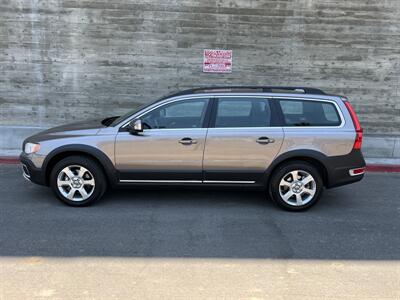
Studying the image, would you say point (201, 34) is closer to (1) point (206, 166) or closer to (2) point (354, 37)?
(2) point (354, 37)

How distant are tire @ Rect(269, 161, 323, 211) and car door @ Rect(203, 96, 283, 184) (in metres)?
0.24

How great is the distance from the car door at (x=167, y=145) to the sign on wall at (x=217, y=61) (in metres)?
3.83

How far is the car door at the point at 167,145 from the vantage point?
19.0 ft

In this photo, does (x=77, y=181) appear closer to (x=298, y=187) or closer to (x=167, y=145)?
(x=167, y=145)

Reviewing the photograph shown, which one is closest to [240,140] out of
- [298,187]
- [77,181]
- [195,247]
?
[298,187]

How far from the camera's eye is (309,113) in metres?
5.91

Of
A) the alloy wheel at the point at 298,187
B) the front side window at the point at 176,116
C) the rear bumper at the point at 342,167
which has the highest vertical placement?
the front side window at the point at 176,116

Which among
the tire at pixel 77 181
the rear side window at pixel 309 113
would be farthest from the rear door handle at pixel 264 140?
the tire at pixel 77 181

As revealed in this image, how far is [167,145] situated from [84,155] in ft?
3.66

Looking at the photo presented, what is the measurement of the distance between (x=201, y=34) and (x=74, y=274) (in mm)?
6654

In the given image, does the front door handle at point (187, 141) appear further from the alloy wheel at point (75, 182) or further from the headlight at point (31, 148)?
the headlight at point (31, 148)

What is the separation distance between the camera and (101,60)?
9539 mm

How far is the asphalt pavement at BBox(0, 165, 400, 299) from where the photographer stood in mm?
3742

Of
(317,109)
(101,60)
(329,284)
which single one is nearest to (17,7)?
(101,60)
